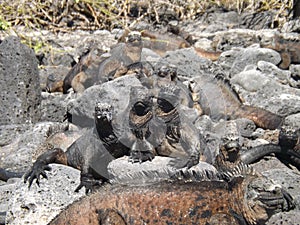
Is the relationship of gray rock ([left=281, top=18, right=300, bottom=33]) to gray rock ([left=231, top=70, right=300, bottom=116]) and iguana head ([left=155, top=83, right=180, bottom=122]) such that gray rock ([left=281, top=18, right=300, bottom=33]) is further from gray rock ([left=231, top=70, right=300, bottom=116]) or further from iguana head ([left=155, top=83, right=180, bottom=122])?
iguana head ([left=155, top=83, right=180, bottom=122])

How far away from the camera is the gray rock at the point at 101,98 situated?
583 centimetres

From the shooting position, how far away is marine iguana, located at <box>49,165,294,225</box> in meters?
3.15

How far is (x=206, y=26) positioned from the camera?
12.4 m

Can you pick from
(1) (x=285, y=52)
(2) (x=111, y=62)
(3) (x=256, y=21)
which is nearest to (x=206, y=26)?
(3) (x=256, y=21)

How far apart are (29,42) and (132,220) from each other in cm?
718

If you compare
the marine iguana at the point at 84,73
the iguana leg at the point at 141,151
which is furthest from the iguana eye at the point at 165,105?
the marine iguana at the point at 84,73

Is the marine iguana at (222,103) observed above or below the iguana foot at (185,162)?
below

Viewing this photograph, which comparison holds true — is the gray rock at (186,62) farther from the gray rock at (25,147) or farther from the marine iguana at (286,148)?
the marine iguana at (286,148)

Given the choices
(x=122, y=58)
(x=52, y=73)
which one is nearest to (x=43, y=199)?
(x=122, y=58)

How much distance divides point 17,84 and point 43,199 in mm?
3279

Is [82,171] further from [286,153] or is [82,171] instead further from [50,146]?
[286,153]

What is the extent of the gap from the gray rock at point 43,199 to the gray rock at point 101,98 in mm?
1741

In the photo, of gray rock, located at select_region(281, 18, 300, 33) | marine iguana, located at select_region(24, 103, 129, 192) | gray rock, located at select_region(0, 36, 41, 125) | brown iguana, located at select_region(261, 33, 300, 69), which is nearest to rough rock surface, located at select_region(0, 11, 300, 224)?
gray rock, located at select_region(0, 36, 41, 125)

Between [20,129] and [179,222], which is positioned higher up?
[179,222]
